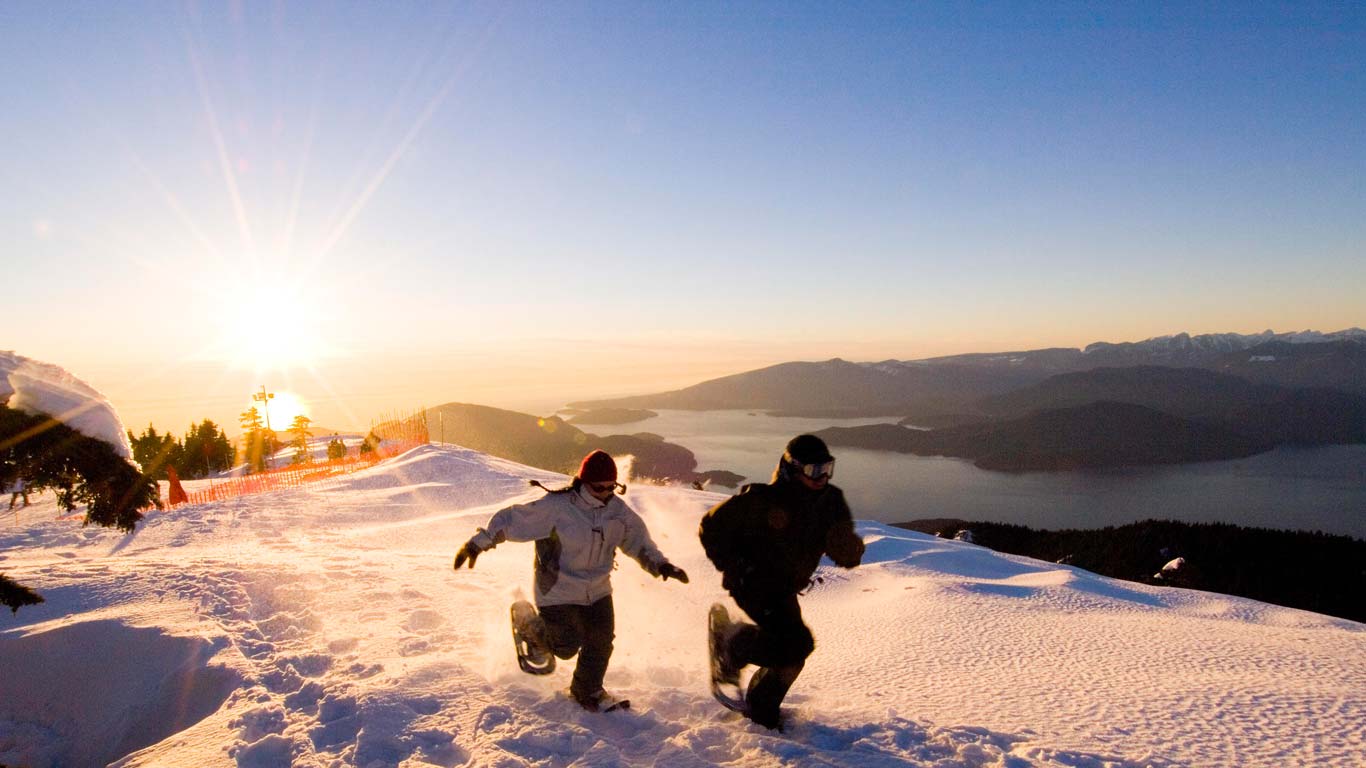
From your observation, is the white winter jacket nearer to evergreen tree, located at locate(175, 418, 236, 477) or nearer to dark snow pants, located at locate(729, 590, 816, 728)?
dark snow pants, located at locate(729, 590, 816, 728)

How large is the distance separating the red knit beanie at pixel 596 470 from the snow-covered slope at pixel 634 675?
63.5 inches

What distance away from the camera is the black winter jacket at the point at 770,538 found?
385 cm

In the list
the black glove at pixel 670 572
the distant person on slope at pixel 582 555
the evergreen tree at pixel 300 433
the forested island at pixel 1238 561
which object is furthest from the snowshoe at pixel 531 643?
the evergreen tree at pixel 300 433

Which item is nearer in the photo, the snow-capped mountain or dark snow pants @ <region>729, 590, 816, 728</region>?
the snow-capped mountain

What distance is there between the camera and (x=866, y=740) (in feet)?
12.3

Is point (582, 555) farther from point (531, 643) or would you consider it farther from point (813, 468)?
point (813, 468)

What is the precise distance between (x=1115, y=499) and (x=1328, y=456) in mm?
82116

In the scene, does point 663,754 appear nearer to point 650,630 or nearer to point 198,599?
point 650,630

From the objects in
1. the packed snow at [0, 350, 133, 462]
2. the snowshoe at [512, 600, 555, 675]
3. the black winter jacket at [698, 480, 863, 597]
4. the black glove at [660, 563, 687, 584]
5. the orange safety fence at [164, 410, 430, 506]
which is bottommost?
the orange safety fence at [164, 410, 430, 506]

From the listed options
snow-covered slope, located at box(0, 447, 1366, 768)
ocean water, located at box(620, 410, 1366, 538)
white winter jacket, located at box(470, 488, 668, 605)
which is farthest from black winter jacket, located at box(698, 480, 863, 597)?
ocean water, located at box(620, 410, 1366, 538)

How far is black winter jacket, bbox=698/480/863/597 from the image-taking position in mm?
3848

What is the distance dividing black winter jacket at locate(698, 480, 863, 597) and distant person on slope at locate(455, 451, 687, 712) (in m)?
0.53

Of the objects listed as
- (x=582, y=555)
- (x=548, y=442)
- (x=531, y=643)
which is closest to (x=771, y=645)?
(x=582, y=555)

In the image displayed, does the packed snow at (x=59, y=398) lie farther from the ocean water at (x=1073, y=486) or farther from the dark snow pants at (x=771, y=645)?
the ocean water at (x=1073, y=486)
